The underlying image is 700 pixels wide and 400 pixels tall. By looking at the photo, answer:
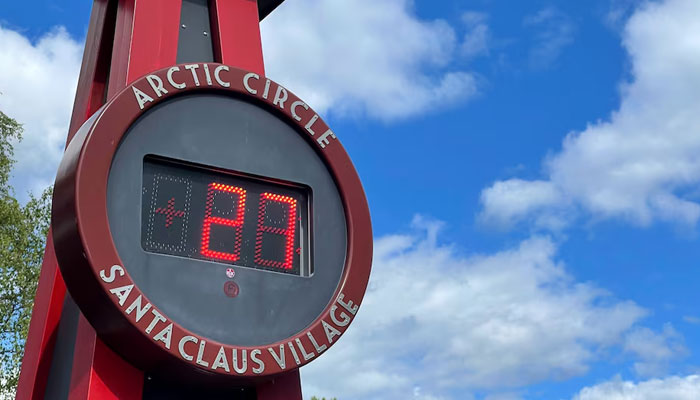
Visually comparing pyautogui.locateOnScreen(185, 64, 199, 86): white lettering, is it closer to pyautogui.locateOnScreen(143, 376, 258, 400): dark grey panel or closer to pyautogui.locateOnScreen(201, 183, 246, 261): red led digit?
pyautogui.locateOnScreen(201, 183, 246, 261): red led digit

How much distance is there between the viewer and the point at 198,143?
20.0ft

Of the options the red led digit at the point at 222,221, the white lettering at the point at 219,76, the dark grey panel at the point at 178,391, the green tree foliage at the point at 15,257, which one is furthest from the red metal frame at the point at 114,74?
the green tree foliage at the point at 15,257

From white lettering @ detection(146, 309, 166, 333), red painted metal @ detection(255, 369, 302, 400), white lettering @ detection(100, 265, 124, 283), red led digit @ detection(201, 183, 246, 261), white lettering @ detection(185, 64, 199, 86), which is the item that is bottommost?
red painted metal @ detection(255, 369, 302, 400)

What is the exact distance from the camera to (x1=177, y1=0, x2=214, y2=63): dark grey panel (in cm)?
720

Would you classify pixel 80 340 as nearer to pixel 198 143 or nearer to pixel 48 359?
pixel 48 359

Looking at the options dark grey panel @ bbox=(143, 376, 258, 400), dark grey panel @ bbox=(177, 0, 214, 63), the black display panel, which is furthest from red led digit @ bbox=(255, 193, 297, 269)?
dark grey panel @ bbox=(177, 0, 214, 63)

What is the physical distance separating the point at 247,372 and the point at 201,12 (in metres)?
3.49

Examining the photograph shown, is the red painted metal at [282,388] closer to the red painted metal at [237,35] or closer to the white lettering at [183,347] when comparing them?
the white lettering at [183,347]

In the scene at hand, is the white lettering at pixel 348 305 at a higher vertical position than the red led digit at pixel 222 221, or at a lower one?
lower

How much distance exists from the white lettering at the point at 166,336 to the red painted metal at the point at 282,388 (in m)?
1.04

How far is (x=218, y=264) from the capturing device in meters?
5.82

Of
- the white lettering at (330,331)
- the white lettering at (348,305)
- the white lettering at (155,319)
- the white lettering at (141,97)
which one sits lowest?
the white lettering at (155,319)

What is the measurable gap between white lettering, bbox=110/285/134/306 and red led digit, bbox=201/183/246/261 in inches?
27.8

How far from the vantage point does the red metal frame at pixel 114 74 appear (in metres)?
5.57
